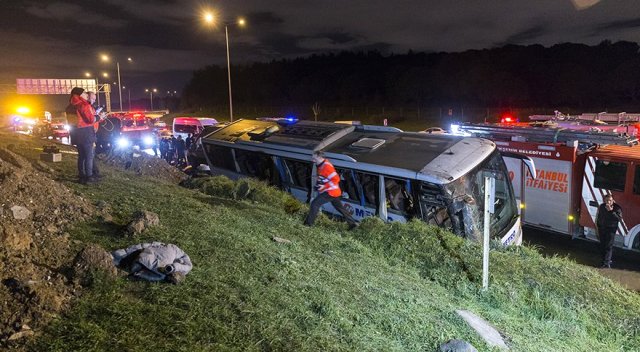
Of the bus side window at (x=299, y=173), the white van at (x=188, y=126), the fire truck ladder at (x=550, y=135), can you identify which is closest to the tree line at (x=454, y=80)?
the white van at (x=188, y=126)

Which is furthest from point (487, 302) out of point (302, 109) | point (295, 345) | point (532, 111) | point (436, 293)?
point (302, 109)

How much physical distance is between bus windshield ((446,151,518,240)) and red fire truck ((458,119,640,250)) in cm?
237

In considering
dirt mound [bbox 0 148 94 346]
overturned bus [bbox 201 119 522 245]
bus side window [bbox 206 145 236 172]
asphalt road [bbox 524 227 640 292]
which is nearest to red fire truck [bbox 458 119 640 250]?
asphalt road [bbox 524 227 640 292]

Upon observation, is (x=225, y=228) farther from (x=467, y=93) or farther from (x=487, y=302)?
(x=467, y=93)

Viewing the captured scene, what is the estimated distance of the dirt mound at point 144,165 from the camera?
43.2 feet

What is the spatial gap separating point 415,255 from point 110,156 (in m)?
10.2

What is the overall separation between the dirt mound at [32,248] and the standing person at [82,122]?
182cm

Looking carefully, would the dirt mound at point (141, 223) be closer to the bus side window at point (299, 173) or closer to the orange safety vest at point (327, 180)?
the orange safety vest at point (327, 180)

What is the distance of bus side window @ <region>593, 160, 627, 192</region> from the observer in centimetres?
978

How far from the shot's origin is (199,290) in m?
4.39

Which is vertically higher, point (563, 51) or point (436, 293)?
point (563, 51)

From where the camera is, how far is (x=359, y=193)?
939 cm

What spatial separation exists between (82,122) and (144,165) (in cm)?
501

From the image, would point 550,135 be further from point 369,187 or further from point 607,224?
point 369,187
